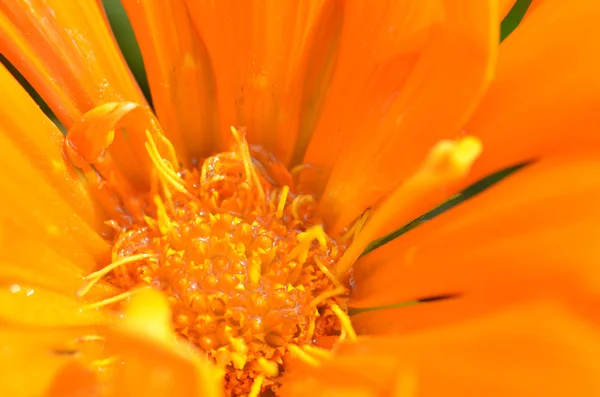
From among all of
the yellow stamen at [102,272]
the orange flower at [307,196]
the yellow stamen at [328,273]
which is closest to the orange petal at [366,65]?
the orange flower at [307,196]

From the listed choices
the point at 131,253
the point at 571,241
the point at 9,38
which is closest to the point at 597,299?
the point at 571,241

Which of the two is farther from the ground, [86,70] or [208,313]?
[86,70]

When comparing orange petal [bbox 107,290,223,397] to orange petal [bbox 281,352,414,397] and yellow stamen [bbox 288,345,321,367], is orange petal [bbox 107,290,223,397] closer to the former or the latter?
orange petal [bbox 281,352,414,397]

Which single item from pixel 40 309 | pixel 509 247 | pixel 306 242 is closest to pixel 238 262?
pixel 306 242

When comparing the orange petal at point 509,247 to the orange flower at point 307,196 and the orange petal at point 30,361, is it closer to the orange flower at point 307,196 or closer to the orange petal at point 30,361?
the orange flower at point 307,196

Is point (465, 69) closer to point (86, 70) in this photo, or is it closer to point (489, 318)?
point (489, 318)

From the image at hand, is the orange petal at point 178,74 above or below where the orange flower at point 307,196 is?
above
